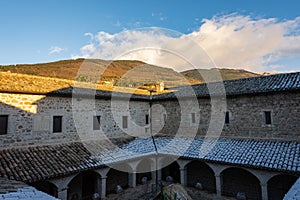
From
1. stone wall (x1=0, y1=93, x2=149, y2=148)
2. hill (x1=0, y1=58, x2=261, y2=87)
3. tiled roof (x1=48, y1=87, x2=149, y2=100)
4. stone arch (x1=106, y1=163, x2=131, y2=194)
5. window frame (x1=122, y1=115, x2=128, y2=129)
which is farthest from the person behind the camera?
hill (x1=0, y1=58, x2=261, y2=87)

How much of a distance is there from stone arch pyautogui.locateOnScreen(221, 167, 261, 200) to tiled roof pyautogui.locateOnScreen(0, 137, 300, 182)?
1207mm

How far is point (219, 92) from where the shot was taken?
41.1ft

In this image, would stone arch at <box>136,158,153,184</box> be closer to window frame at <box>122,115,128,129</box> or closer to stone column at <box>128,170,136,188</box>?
stone column at <box>128,170,136,188</box>

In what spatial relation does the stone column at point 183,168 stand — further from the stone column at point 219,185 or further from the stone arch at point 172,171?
the stone arch at point 172,171

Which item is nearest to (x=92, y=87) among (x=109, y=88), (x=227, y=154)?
(x=109, y=88)

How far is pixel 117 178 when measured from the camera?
11.8 metres

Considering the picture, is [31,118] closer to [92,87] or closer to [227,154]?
[92,87]

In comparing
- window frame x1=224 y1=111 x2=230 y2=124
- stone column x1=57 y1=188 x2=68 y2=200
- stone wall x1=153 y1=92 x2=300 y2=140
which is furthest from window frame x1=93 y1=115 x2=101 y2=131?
window frame x1=224 y1=111 x2=230 y2=124

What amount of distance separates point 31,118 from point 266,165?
33.6 feet

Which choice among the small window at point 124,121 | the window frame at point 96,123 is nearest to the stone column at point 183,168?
the small window at point 124,121

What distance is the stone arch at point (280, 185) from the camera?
924 centimetres

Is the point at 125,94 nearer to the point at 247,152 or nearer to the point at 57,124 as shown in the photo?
the point at 57,124

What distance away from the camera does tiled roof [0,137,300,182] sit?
7445mm

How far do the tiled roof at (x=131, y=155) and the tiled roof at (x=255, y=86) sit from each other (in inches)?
106
